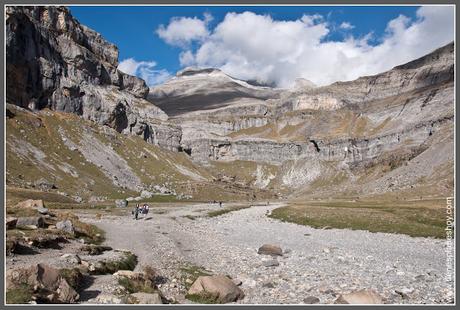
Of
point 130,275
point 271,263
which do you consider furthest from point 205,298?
point 271,263

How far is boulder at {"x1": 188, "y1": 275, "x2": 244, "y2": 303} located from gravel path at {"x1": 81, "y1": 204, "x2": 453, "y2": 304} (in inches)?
33.6

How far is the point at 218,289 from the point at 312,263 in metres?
12.9

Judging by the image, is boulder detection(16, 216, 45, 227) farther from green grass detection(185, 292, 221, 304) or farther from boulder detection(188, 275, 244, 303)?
green grass detection(185, 292, 221, 304)

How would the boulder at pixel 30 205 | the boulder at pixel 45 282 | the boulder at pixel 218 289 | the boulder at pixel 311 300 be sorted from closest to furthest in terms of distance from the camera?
the boulder at pixel 45 282 → the boulder at pixel 218 289 → the boulder at pixel 311 300 → the boulder at pixel 30 205

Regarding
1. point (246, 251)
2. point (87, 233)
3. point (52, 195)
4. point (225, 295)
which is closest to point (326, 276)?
point (225, 295)

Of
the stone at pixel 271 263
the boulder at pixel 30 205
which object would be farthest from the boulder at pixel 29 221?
the stone at pixel 271 263

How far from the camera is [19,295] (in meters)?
15.3

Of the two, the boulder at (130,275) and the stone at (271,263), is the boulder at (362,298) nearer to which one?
the boulder at (130,275)

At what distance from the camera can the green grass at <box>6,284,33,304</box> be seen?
49.4ft

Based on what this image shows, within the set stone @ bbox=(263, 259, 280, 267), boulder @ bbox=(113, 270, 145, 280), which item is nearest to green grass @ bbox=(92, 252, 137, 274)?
boulder @ bbox=(113, 270, 145, 280)

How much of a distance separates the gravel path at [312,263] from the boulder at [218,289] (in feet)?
2.80

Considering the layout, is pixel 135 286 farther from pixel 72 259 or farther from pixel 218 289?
pixel 72 259

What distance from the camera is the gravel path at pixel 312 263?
22.0 metres

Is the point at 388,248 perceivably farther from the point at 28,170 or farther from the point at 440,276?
the point at 28,170
